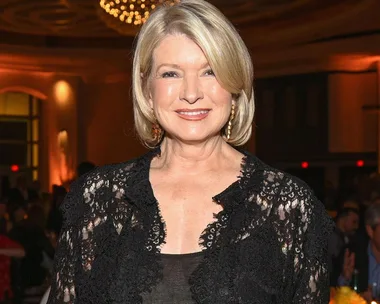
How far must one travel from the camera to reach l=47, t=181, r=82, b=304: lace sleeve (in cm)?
231

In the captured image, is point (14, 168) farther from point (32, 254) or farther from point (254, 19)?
point (32, 254)

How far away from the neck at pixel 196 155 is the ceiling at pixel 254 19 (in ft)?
36.4

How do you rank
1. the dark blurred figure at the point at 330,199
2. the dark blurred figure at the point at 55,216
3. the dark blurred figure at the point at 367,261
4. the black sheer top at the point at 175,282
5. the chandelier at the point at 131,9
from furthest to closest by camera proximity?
1. the dark blurred figure at the point at 330,199
2. the dark blurred figure at the point at 55,216
3. the chandelier at the point at 131,9
4. the dark blurred figure at the point at 367,261
5. the black sheer top at the point at 175,282

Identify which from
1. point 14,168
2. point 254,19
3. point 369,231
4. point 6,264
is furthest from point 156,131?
point 14,168

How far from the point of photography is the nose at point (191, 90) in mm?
2219

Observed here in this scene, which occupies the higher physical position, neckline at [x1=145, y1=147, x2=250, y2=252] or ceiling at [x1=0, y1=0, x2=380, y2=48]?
ceiling at [x1=0, y1=0, x2=380, y2=48]

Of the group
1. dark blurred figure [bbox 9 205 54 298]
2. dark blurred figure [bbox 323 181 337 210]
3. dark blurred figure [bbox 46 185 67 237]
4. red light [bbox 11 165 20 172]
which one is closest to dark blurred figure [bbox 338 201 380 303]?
dark blurred figure [bbox 9 205 54 298]

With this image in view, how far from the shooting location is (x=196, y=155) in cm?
238

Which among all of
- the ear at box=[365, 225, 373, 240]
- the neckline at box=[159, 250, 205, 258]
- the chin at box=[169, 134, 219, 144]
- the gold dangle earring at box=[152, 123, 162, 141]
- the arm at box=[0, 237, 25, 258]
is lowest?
the neckline at box=[159, 250, 205, 258]

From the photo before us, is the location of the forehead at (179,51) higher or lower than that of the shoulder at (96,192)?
higher

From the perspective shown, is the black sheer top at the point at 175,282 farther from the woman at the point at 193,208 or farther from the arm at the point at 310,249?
the arm at the point at 310,249

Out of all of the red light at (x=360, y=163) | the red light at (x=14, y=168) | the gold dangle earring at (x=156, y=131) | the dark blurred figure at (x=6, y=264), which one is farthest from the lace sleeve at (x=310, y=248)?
the red light at (x=14, y=168)

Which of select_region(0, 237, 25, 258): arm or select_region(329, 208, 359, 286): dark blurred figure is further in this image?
select_region(0, 237, 25, 258): arm

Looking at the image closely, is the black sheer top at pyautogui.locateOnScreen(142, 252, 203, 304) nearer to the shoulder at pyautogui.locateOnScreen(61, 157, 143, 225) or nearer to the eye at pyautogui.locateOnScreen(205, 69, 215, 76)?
the shoulder at pyautogui.locateOnScreen(61, 157, 143, 225)
